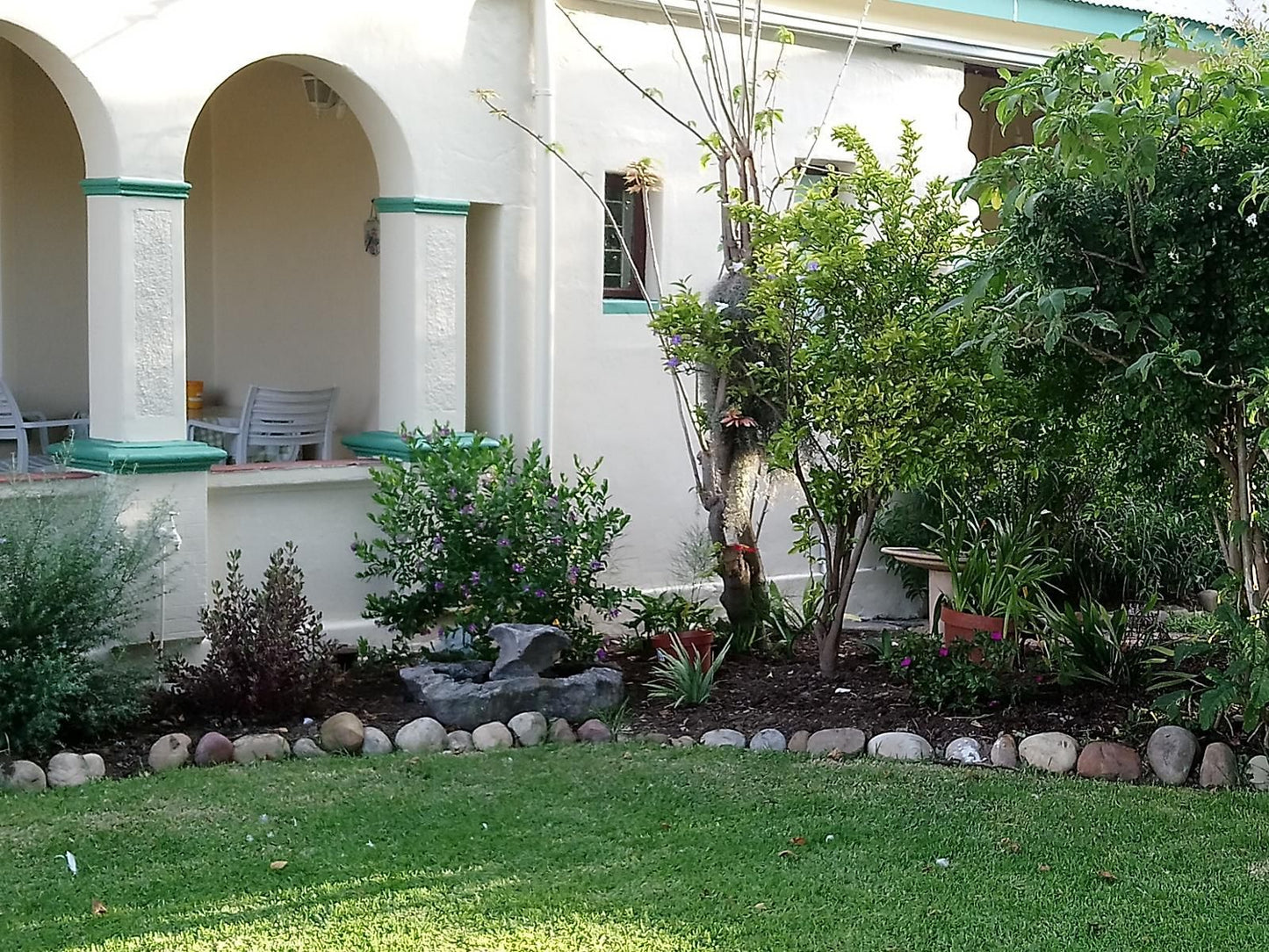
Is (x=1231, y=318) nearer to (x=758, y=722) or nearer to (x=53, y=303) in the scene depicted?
(x=758, y=722)

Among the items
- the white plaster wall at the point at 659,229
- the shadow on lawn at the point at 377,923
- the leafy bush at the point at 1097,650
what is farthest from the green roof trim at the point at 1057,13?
the shadow on lawn at the point at 377,923

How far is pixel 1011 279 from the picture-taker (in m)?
6.20

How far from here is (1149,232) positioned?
19.4 ft

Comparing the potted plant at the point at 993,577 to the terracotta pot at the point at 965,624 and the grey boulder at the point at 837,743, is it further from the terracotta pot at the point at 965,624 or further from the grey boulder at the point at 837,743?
the grey boulder at the point at 837,743

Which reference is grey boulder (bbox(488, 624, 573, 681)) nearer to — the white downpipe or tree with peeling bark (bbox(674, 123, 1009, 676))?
tree with peeling bark (bbox(674, 123, 1009, 676))

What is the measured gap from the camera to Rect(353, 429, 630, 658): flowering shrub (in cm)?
774

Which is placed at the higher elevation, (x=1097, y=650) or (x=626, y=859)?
(x=1097, y=650)

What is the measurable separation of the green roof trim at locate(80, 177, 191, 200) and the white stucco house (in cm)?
1

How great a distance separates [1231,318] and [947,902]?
2.50m

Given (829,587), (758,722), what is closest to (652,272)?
(829,587)

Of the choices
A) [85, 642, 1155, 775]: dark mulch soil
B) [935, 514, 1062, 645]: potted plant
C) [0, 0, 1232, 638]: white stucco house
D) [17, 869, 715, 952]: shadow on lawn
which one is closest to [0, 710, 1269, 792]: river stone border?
[85, 642, 1155, 775]: dark mulch soil

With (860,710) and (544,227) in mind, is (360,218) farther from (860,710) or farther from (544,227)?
(860,710)

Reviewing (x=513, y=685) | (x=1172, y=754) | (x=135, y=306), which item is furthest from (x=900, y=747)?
(x=135, y=306)

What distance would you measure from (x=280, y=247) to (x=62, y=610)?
401 cm
